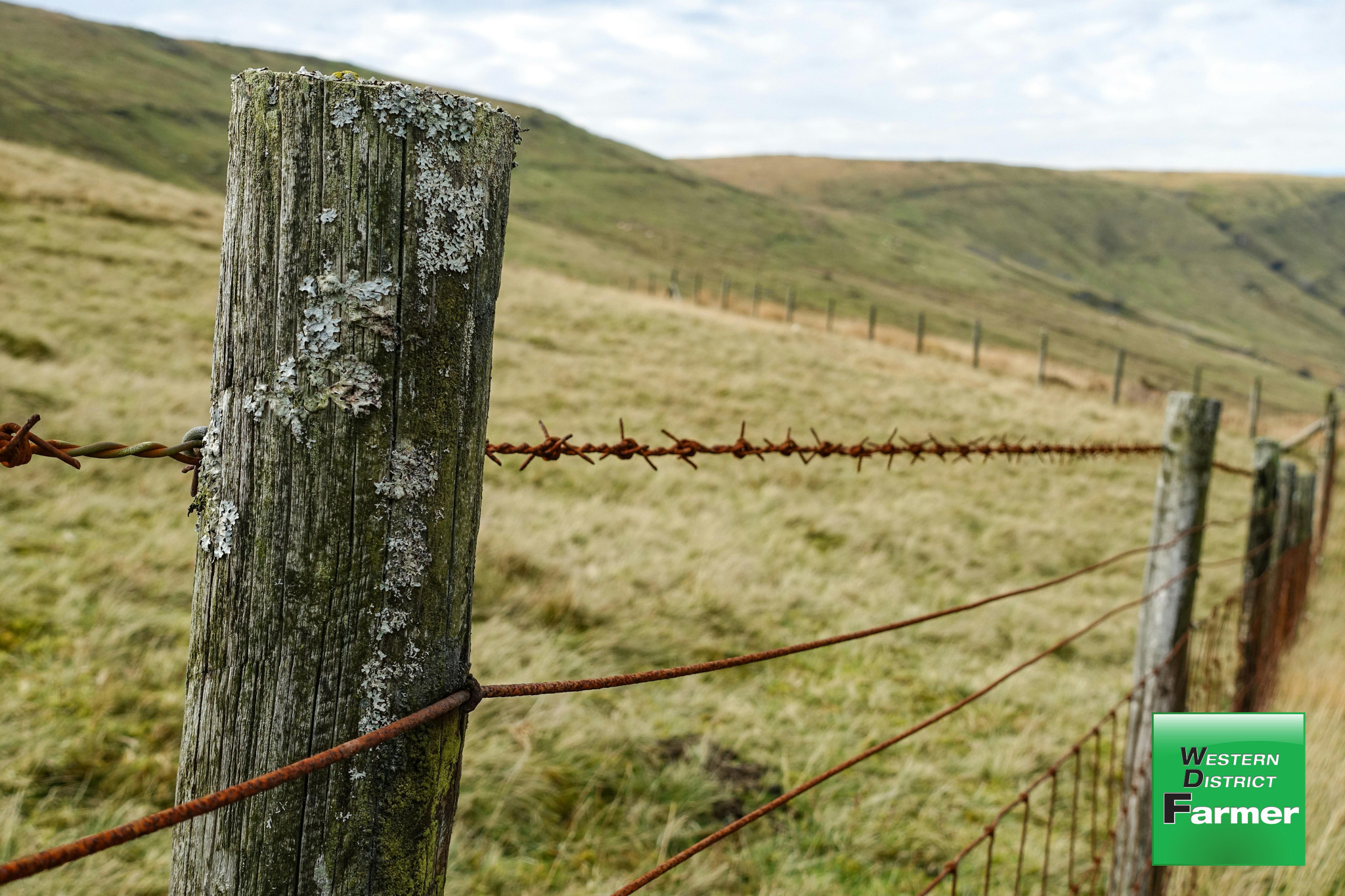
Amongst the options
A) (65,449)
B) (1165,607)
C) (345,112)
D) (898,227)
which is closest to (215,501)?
(65,449)

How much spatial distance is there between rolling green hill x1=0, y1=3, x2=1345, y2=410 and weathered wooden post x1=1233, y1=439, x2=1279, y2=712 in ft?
86.2

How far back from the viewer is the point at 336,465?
2.69 ft

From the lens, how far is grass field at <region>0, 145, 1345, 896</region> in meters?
3.09

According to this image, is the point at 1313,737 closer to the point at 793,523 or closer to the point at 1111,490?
the point at 793,523

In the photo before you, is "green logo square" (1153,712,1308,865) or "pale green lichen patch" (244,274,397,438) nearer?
"pale green lichen patch" (244,274,397,438)

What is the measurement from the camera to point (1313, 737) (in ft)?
11.4

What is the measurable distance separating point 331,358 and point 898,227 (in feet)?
339

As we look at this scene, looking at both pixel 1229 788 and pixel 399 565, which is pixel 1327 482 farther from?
pixel 399 565

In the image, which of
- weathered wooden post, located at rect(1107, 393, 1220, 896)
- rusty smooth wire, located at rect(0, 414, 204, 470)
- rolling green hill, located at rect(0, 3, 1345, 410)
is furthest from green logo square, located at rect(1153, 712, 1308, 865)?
rolling green hill, located at rect(0, 3, 1345, 410)

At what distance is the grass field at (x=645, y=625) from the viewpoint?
122 inches

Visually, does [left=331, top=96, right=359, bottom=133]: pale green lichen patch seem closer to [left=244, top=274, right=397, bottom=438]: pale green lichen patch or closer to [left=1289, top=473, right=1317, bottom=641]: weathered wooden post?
[left=244, top=274, right=397, bottom=438]: pale green lichen patch

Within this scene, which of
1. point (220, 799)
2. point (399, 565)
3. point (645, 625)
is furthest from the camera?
point (645, 625)

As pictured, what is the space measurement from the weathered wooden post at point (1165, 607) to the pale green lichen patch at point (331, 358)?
8.73 feet

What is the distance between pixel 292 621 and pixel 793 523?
23.8 ft
